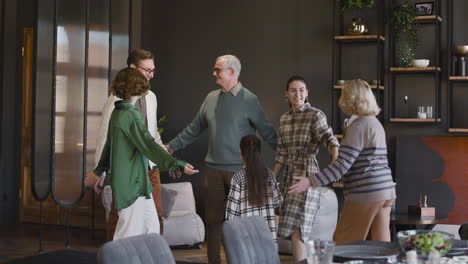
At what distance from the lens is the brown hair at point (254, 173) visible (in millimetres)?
4609

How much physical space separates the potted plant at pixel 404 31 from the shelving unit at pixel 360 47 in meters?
0.15

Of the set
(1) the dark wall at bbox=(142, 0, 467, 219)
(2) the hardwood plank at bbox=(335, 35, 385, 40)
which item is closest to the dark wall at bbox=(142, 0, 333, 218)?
(1) the dark wall at bbox=(142, 0, 467, 219)

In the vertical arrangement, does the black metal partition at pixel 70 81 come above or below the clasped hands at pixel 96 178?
above

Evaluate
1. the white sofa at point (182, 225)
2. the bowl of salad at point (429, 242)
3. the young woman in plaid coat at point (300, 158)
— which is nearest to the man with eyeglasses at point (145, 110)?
the young woman in plaid coat at point (300, 158)

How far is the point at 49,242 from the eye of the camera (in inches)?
291

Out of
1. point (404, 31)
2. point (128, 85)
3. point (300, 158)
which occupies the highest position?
point (404, 31)

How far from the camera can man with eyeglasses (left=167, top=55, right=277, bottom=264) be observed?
16.6 ft

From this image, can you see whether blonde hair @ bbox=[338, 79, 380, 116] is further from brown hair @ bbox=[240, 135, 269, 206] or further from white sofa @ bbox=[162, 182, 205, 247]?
white sofa @ bbox=[162, 182, 205, 247]

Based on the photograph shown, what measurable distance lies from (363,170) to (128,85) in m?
1.40

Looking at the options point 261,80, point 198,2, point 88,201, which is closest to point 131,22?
point 198,2

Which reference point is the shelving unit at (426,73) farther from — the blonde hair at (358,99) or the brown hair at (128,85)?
the brown hair at (128,85)

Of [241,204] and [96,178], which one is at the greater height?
[96,178]

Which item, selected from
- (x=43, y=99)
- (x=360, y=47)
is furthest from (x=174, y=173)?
(x=360, y=47)

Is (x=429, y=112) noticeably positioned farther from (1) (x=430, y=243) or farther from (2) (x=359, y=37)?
(1) (x=430, y=243)
